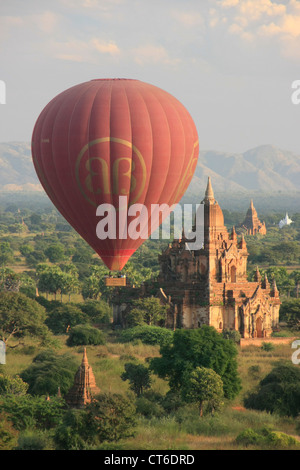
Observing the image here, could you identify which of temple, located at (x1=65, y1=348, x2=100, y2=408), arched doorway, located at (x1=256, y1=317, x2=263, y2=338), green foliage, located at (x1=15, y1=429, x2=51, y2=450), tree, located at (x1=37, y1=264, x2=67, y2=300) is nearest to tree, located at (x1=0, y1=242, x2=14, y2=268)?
tree, located at (x1=37, y1=264, x2=67, y2=300)

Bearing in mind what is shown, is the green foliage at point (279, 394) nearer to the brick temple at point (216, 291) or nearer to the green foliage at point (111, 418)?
the green foliage at point (111, 418)

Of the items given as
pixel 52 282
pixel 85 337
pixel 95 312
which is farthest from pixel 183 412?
pixel 52 282

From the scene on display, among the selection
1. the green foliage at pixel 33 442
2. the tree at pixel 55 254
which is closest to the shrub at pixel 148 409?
the green foliage at pixel 33 442

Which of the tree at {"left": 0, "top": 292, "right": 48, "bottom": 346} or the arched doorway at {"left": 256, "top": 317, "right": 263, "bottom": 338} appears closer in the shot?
the tree at {"left": 0, "top": 292, "right": 48, "bottom": 346}

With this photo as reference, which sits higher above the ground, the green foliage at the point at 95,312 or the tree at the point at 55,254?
the tree at the point at 55,254

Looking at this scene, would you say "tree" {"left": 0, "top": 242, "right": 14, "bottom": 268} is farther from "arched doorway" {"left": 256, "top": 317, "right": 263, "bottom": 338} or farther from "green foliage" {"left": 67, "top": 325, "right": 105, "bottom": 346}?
"arched doorway" {"left": 256, "top": 317, "right": 263, "bottom": 338}
